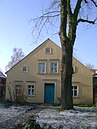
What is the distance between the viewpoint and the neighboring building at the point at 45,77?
34.2 m

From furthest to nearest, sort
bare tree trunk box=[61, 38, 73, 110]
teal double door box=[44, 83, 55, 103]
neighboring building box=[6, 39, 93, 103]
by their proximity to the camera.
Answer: teal double door box=[44, 83, 55, 103] < neighboring building box=[6, 39, 93, 103] < bare tree trunk box=[61, 38, 73, 110]

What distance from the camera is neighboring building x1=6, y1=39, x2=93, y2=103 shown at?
34250 mm

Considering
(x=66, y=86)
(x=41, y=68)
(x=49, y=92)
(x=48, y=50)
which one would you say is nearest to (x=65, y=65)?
(x=66, y=86)

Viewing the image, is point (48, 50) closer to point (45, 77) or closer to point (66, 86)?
point (45, 77)

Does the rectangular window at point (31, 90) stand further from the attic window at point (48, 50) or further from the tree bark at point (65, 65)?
the tree bark at point (65, 65)

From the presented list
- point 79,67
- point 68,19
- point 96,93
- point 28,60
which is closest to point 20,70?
point 28,60

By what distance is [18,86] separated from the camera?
115 ft

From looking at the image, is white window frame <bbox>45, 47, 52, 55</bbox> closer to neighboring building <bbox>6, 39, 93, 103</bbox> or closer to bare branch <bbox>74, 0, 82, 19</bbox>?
neighboring building <bbox>6, 39, 93, 103</bbox>

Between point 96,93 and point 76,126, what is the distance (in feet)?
76.4

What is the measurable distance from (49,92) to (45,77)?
1.91m

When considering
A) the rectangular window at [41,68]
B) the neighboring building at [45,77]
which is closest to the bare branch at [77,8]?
the neighboring building at [45,77]

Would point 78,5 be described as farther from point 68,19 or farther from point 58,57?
point 58,57

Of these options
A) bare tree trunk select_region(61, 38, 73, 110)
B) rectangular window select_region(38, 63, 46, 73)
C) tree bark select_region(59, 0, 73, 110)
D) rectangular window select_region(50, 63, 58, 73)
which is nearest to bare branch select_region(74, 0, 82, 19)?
tree bark select_region(59, 0, 73, 110)

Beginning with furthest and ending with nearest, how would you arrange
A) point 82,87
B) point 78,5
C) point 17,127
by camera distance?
point 82,87
point 78,5
point 17,127
